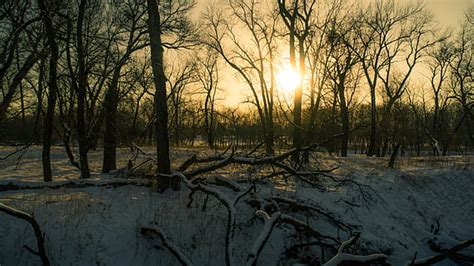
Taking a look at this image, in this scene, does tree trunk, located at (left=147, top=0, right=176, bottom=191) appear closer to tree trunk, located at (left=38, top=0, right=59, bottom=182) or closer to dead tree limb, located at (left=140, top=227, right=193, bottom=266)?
dead tree limb, located at (left=140, top=227, right=193, bottom=266)

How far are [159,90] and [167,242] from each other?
397 cm

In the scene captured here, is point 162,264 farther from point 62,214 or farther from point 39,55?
point 39,55

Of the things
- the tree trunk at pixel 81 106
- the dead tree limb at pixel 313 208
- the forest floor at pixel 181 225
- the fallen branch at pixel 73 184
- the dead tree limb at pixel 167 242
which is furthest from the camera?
the tree trunk at pixel 81 106

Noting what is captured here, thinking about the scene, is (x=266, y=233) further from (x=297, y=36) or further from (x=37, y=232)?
(x=297, y=36)

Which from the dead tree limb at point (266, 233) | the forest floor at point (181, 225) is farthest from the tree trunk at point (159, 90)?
the dead tree limb at point (266, 233)

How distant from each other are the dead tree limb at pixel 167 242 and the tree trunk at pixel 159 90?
1.96m

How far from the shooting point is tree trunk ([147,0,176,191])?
8.43m

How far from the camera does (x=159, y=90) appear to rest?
332 inches

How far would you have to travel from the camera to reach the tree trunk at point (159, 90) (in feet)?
27.7

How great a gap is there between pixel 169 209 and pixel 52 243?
2.49 meters

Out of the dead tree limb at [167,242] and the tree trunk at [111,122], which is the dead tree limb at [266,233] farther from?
the tree trunk at [111,122]

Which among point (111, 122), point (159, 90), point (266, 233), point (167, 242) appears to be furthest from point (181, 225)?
point (111, 122)

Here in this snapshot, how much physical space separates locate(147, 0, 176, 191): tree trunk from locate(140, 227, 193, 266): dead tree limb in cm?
196

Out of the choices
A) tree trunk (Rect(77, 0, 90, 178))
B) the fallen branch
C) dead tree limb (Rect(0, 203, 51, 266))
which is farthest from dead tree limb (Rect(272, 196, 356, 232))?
tree trunk (Rect(77, 0, 90, 178))
